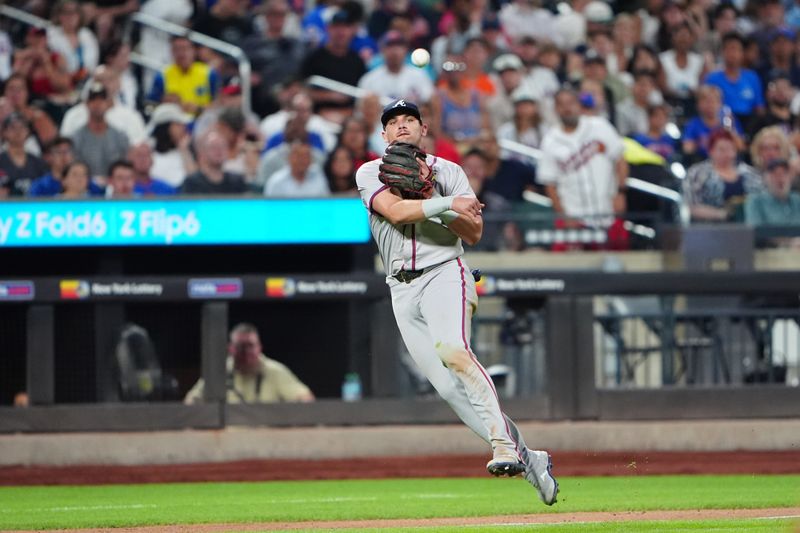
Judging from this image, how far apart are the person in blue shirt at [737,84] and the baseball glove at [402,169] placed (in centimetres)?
1052

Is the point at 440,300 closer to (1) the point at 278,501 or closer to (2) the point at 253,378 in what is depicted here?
(1) the point at 278,501

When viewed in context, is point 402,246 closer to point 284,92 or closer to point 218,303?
point 218,303

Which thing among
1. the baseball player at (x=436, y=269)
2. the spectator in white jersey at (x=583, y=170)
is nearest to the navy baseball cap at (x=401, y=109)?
the baseball player at (x=436, y=269)

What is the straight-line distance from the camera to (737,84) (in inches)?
646

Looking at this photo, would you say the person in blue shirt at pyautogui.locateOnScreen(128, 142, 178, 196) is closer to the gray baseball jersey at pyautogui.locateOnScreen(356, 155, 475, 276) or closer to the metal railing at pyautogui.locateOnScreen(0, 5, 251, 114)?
the metal railing at pyautogui.locateOnScreen(0, 5, 251, 114)

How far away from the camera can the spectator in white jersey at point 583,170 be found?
527 inches

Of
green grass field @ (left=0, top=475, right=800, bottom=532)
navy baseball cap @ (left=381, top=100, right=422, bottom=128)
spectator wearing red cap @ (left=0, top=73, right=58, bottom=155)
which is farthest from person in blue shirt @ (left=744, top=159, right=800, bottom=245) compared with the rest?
navy baseball cap @ (left=381, top=100, right=422, bottom=128)

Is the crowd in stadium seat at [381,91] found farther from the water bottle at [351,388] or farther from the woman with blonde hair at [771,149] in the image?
the water bottle at [351,388]

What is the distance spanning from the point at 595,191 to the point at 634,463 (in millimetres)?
3621

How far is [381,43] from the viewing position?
53.7 ft

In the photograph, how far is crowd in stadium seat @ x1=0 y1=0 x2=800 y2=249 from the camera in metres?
13.1

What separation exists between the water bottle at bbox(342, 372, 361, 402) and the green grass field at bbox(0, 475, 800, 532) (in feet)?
3.96

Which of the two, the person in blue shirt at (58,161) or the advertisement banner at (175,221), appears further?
the person in blue shirt at (58,161)

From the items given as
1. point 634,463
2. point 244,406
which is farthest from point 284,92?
point 634,463
